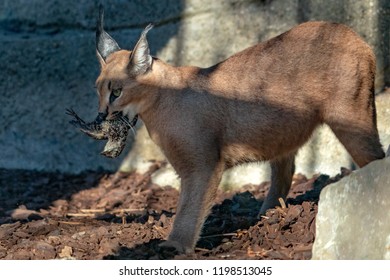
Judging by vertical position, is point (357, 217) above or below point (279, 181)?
below

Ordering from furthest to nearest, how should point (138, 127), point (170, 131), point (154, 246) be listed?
point (138, 127)
point (170, 131)
point (154, 246)

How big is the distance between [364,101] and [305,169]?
2.65 m

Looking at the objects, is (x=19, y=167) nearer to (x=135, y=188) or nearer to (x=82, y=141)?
(x=82, y=141)

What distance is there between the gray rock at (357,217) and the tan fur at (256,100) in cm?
150

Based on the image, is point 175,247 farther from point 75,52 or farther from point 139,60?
point 75,52

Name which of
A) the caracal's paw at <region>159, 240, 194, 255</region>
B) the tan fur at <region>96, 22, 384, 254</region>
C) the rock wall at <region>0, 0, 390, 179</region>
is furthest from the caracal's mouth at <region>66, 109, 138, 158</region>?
the rock wall at <region>0, 0, 390, 179</region>

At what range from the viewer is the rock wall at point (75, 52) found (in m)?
9.72

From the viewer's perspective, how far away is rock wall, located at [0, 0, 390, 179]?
9.72 metres

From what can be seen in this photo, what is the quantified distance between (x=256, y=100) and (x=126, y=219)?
1.83 metres

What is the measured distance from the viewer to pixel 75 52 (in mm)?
10281

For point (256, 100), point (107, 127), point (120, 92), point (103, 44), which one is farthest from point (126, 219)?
point (256, 100)

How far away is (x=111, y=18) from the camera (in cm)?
1016

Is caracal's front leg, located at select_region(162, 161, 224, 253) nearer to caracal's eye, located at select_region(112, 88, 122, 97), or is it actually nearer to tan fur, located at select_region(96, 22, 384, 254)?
tan fur, located at select_region(96, 22, 384, 254)

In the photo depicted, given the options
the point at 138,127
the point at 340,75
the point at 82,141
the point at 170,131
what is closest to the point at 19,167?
the point at 82,141
